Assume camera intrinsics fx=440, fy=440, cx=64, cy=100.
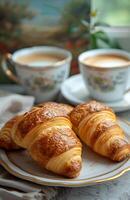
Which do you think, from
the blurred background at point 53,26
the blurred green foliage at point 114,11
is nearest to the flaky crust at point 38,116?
the blurred background at point 53,26

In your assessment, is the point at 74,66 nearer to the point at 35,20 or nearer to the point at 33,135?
the point at 35,20

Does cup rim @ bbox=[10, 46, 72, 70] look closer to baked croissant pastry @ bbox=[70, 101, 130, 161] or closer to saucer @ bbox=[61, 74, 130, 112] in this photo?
saucer @ bbox=[61, 74, 130, 112]

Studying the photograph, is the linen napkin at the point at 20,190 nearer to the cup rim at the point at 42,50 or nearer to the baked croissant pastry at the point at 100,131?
the baked croissant pastry at the point at 100,131

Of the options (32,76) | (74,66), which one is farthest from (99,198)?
(74,66)

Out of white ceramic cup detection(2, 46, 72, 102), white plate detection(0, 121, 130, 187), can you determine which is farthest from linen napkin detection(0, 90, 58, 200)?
white ceramic cup detection(2, 46, 72, 102)

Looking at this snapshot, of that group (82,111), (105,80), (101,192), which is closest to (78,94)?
(105,80)
